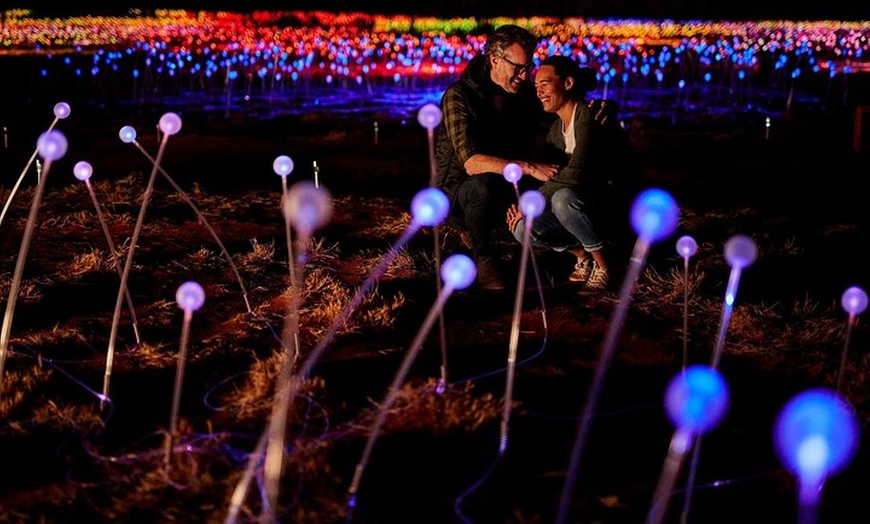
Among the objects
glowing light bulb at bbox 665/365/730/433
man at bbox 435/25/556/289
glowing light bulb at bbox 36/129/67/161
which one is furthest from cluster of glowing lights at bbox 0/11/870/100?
glowing light bulb at bbox 665/365/730/433

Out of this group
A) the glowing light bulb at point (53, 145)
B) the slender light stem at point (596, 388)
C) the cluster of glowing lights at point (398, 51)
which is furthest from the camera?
the cluster of glowing lights at point (398, 51)

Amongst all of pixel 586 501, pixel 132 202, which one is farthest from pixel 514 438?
pixel 132 202

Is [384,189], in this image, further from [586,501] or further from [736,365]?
[586,501]

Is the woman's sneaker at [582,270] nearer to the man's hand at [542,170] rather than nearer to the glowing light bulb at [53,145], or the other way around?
the man's hand at [542,170]

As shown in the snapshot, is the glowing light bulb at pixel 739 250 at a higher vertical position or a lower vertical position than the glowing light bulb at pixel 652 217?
lower

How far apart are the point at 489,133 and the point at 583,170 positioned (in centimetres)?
71

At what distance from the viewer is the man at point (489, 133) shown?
509 centimetres

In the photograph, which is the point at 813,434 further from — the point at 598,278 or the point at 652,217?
the point at 598,278

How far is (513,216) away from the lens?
206 inches

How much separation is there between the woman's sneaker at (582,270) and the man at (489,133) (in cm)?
55

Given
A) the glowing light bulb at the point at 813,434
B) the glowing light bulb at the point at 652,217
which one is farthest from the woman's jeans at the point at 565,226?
the glowing light bulb at the point at 813,434

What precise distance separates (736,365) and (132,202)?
18.3 ft

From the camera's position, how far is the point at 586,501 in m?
3.13

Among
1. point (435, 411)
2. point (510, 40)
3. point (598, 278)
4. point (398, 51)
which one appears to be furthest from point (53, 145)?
point (398, 51)
